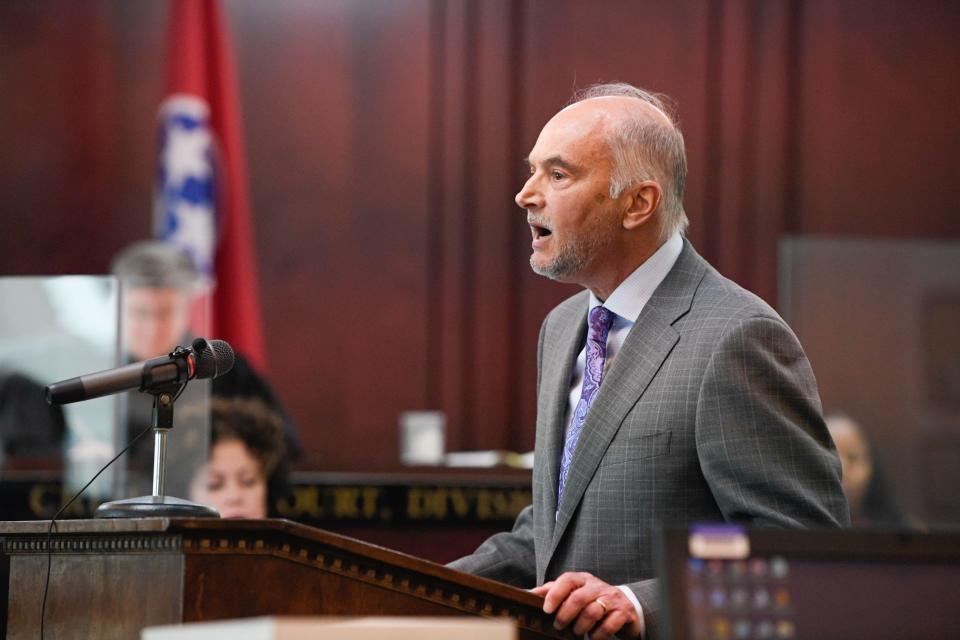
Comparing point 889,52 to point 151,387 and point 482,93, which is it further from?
point 151,387

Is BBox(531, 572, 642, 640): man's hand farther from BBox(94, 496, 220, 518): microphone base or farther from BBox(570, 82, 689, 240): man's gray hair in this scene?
BBox(570, 82, 689, 240): man's gray hair

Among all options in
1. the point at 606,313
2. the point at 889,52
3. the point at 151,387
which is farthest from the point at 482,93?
the point at 151,387

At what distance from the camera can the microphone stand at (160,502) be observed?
83.5 inches

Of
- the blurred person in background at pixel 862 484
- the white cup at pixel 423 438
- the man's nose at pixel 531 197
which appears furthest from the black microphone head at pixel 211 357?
the white cup at pixel 423 438

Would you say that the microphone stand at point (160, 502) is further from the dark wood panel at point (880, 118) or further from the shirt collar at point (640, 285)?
the dark wood panel at point (880, 118)

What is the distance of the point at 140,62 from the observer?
7.08 metres

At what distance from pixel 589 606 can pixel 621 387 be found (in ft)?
1.58

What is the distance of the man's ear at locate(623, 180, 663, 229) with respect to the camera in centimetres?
276

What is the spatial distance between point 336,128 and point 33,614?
524 centimetres

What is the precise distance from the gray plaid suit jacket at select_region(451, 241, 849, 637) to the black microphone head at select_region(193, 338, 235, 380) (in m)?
0.64

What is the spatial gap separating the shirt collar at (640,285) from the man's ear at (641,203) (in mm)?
72

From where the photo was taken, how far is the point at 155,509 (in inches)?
83.5

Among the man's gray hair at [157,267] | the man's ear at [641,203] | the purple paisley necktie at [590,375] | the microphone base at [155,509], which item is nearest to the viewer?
the microphone base at [155,509]

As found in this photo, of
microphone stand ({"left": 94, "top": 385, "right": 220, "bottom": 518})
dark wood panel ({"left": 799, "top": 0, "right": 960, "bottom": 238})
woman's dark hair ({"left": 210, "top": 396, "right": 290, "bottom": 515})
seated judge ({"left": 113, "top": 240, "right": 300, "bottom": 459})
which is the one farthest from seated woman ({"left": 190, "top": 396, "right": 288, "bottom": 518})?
dark wood panel ({"left": 799, "top": 0, "right": 960, "bottom": 238})
